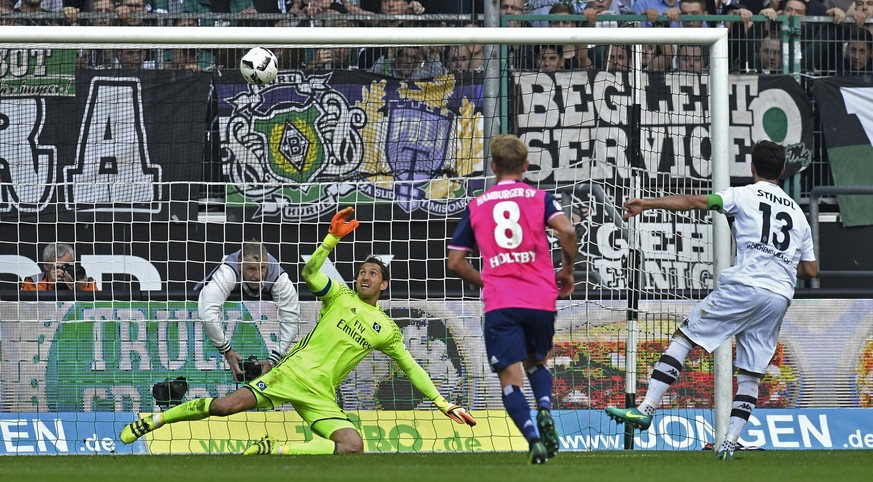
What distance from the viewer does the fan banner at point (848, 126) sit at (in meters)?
13.0

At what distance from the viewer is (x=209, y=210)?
1195 cm

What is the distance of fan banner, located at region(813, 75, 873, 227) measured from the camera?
1298 centimetres

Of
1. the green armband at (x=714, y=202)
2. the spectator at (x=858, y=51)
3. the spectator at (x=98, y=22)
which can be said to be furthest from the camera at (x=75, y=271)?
the spectator at (x=858, y=51)

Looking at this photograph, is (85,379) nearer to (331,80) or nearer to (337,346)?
(337,346)

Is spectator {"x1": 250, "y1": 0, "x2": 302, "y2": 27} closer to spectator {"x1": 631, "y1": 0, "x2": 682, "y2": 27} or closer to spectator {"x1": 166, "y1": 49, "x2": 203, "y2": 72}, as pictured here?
spectator {"x1": 166, "y1": 49, "x2": 203, "y2": 72}

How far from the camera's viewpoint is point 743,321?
8734 mm

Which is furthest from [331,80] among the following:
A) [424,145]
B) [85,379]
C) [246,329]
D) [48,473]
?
[48,473]

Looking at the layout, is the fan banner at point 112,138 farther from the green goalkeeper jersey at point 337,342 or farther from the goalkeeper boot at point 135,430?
the goalkeeper boot at point 135,430

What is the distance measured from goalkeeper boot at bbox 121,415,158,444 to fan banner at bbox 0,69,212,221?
275 centimetres

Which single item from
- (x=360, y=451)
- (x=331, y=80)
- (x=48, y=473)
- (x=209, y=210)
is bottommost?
(x=360, y=451)

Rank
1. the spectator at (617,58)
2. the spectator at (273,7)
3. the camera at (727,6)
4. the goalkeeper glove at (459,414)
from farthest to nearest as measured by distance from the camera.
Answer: the camera at (727,6) < the spectator at (273,7) < the spectator at (617,58) < the goalkeeper glove at (459,414)

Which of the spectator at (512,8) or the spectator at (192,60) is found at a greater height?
the spectator at (512,8)

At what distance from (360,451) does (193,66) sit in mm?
4539

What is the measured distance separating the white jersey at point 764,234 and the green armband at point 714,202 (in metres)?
0.04
